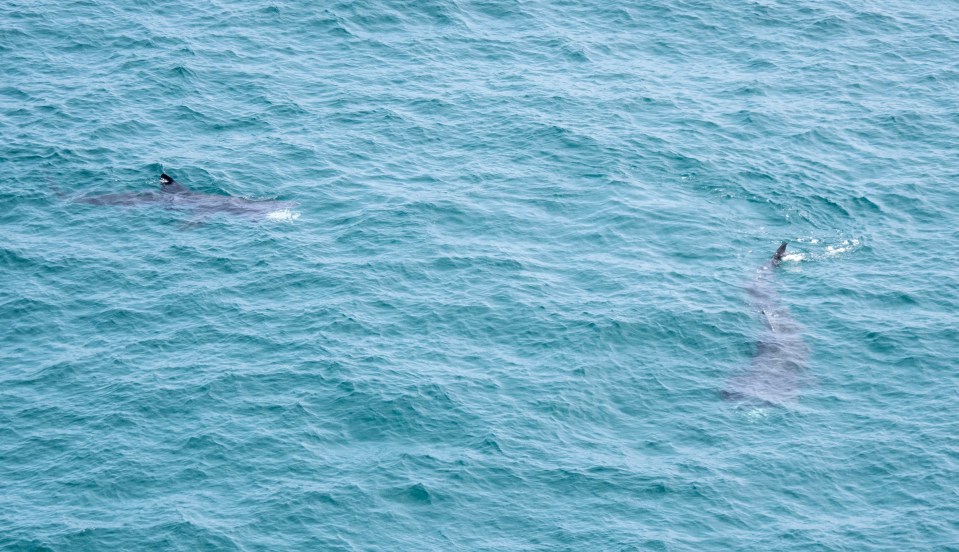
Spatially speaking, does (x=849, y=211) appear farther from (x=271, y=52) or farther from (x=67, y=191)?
(x=67, y=191)

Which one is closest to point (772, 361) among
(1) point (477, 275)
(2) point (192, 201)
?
(1) point (477, 275)

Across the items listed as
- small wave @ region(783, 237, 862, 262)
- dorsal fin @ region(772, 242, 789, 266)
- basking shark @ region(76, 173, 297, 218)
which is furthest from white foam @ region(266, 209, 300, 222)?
small wave @ region(783, 237, 862, 262)

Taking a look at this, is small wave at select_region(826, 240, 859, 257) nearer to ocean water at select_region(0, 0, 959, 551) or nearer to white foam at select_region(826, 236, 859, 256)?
white foam at select_region(826, 236, 859, 256)

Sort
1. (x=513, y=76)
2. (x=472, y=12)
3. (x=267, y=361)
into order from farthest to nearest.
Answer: (x=472, y=12) → (x=513, y=76) → (x=267, y=361)

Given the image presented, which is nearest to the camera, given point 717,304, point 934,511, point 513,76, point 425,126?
point 934,511

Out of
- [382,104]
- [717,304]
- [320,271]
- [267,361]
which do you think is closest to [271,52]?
[382,104]

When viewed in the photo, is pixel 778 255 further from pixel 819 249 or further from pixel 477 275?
pixel 477 275

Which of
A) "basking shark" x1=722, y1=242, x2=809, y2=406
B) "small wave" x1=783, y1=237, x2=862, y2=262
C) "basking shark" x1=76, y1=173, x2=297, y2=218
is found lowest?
"basking shark" x1=76, y1=173, x2=297, y2=218
